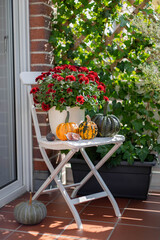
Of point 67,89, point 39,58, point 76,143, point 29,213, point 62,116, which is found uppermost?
point 39,58

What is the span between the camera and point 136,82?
321 centimetres

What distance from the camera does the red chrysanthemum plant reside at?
2.51 m

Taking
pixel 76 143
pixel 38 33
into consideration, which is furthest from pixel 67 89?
pixel 38 33

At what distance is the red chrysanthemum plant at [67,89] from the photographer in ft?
8.23

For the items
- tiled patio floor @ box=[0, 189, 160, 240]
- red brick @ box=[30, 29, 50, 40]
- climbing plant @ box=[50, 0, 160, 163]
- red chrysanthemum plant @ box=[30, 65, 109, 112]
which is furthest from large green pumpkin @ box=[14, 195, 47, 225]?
red brick @ box=[30, 29, 50, 40]

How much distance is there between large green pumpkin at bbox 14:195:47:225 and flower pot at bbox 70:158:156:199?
735 millimetres

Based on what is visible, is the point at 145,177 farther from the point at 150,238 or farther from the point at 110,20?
the point at 110,20

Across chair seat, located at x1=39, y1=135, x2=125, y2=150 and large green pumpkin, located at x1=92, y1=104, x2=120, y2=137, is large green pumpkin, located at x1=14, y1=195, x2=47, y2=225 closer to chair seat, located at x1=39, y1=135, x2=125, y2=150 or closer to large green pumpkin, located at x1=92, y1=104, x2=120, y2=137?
chair seat, located at x1=39, y1=135, x2=125, y2=150

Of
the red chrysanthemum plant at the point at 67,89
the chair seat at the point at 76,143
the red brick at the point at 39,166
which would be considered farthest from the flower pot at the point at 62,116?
the red brick at the point at 39,166

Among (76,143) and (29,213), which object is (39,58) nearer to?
(76,143)

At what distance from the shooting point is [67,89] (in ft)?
8.12

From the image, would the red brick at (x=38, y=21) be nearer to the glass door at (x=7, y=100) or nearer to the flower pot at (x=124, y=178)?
the glass door at (x=7, y=100)

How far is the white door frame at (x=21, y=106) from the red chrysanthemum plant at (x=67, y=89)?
0.47 meters

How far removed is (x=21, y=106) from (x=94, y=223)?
118cm
